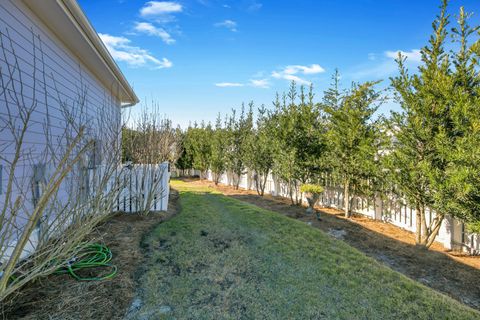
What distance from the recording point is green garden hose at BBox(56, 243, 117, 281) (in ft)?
9.46

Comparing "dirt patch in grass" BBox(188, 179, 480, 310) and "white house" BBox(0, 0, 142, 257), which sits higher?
"white house" BBox(0, 0, 142, 257)

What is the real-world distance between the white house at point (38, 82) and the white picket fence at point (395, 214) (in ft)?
22.0

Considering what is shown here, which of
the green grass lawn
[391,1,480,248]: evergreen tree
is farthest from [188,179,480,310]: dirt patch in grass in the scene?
the green grass lawn

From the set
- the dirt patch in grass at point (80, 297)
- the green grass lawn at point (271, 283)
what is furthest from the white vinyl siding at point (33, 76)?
the green grass lawn at point (271, 283)

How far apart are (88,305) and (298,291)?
2302 mm

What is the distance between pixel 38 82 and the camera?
→ 3.53 m

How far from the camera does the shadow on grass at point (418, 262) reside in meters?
3.52

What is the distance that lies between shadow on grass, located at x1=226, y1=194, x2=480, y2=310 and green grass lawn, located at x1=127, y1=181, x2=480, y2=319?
2.04 ft

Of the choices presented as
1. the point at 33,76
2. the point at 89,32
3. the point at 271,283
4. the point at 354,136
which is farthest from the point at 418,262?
the point at 89,32

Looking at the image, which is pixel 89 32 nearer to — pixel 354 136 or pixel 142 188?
pixel 142 188

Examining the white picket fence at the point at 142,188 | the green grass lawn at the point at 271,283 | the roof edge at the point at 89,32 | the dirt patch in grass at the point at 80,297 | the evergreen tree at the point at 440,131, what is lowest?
the green grass lawn at the point at 271,283

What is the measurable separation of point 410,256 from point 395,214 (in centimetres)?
225

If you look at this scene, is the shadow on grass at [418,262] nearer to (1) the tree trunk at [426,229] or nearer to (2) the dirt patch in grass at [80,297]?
(1) the tree trunk at [426,229]

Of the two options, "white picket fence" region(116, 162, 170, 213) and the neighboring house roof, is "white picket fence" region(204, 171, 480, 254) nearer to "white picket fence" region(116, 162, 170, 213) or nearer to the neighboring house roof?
"white picket fence" region(116, 162, 170, 213)
